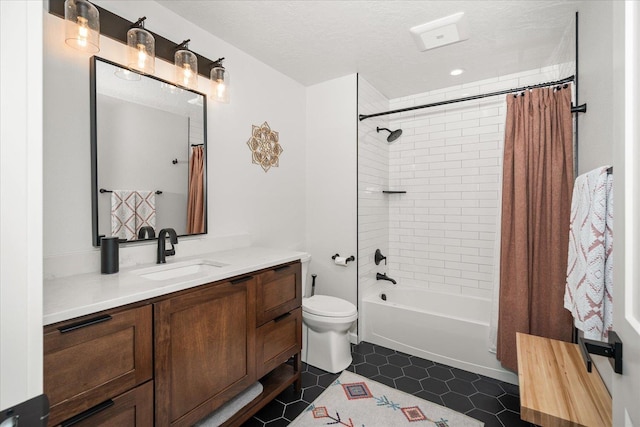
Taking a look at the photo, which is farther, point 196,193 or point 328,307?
point 328,307

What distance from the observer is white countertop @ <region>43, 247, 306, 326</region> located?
1040 millimetres

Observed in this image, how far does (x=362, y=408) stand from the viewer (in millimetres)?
1960

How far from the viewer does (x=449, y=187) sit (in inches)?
127

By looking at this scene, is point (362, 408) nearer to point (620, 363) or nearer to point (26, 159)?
point (620, 363)

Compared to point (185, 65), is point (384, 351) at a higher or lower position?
lower

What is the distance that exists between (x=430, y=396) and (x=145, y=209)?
7.44 feet

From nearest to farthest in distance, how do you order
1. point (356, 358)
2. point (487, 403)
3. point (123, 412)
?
point (123, 412) < point (487, 403) < point (356, 358)

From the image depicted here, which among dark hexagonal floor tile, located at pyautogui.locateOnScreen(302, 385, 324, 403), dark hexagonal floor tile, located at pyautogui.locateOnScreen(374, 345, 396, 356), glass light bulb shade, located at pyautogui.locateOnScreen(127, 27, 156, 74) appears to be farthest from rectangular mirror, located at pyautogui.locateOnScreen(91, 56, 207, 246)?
dark hexagonal floor tile, located at pyautogui.locateOnScreen(374, 345, 396, 356)

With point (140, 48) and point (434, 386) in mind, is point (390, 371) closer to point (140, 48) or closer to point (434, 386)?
point (434, 386)

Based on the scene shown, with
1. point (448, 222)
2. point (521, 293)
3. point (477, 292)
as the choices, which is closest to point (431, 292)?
point (477, 292)

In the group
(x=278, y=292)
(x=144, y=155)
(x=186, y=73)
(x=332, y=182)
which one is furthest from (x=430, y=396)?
(x=186, y=73)

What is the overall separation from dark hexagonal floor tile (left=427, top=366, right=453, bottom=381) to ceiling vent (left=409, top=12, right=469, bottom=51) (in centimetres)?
258

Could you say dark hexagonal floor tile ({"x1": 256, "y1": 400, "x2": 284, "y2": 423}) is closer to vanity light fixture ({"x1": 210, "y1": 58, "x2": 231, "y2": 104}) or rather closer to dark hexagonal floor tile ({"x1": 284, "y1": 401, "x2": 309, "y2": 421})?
dark hexagonal floor tile ({"x1": 284, "y1": 401, "x2": 309, "y2": 421})

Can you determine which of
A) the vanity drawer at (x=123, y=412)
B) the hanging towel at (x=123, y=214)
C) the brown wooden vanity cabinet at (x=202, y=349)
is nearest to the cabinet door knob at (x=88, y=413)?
the vanity drawer at (x=123, y=412)
